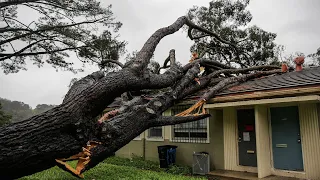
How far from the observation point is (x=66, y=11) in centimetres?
1163

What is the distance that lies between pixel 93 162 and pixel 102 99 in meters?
0.95

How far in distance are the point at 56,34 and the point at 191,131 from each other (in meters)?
8.19

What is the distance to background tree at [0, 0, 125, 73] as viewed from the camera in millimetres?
11680

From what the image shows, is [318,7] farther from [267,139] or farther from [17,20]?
[17,20]

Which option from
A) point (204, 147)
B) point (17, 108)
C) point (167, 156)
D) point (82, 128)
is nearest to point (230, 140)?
point (204, 147)

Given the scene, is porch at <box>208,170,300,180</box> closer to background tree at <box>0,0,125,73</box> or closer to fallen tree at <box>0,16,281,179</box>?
fallen tree at <box>0,16,281,179</box>

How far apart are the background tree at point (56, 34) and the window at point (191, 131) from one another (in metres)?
4.52

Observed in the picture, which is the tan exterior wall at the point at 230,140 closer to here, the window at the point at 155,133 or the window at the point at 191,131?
the window at the point at 191,131

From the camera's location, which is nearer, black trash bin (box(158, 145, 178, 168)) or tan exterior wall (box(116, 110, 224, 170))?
tan exterior wall (box(116, 110, 224, 170))

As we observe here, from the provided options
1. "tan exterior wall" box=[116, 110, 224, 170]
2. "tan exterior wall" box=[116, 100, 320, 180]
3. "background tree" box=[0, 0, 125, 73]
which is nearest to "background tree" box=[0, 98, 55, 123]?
"background tree" box=[0, 0, 125, 73]

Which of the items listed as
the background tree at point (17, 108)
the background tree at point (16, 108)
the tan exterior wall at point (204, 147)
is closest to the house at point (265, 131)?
the tan exterior wall at point (204, 147)

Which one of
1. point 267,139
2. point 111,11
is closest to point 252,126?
point 267,139

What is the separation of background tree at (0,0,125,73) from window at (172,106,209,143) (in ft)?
14.8

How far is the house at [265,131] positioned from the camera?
6.93 meters
